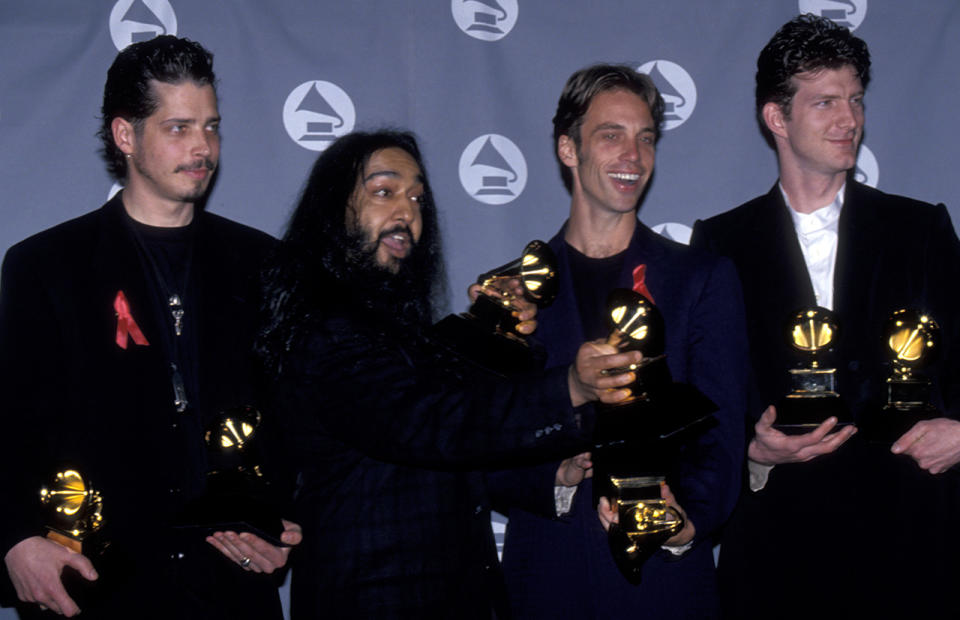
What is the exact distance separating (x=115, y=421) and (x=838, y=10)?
129 inches

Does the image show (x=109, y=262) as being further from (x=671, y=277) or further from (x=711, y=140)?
(x=711, y=140)

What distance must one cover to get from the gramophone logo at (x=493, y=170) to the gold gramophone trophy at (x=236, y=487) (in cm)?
168

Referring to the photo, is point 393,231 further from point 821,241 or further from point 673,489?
point 821,241

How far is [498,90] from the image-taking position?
13.3 feet

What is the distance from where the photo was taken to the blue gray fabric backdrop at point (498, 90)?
3.97 metres

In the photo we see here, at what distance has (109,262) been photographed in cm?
296

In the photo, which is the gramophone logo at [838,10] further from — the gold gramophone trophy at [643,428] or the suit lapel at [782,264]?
the gold gramophone trophy at [643,428]

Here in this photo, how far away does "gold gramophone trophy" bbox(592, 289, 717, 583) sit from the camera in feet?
6.76

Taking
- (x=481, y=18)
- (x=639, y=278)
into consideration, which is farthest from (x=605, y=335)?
(x=481, y=18)

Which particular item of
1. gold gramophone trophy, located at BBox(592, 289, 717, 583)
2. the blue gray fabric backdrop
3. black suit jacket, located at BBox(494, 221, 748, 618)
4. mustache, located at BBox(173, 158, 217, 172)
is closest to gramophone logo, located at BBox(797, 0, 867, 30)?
the blue gray fabric backdrop

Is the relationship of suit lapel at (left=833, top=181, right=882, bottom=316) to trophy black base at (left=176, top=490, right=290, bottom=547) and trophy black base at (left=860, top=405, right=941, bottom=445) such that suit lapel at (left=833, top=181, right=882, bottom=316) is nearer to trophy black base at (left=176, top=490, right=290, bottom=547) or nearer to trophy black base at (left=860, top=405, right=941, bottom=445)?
trophy black base at (left=860, top=405, right=941, bottom=445)

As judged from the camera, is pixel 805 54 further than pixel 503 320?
Yes

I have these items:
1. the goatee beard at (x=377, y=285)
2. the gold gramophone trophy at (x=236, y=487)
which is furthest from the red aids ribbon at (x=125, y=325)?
the goatee beard at (x=377, y=285)

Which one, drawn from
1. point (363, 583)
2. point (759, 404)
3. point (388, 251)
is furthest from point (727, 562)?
point (388, 251)
